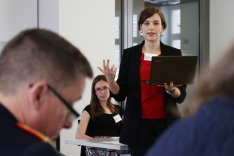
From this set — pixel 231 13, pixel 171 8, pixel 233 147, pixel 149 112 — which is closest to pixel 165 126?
pixel 149 112

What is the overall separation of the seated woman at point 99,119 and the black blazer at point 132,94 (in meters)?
1.26

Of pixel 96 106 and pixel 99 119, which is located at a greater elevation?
pixel 96 106

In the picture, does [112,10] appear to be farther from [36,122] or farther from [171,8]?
[36,122]

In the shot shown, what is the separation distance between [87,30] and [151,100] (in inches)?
90.3

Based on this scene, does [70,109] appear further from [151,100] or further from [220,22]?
[220,22]

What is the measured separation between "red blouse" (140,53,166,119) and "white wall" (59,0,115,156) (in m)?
1.97

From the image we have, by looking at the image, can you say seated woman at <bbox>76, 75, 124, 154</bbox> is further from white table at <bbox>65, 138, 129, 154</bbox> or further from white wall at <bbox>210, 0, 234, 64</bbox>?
white wall at <bbox>210, 0, 234, 64</bbox>

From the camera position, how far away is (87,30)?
4789 mm

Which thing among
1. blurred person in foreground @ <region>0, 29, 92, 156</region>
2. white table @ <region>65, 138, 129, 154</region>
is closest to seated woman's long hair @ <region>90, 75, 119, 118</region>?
white table @ <region>65, 138, 129, 154</region>

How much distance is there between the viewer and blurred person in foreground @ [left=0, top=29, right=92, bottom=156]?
0.87 m

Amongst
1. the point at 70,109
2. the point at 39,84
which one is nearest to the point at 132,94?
the point at 70,109

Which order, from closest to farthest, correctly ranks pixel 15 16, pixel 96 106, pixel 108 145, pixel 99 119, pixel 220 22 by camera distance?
→ pixel 108 145 < pixel 99 119 < pixel 96 106 < pixel 15 16 < pixel 220 22

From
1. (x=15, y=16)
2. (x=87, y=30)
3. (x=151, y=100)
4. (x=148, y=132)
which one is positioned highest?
(x=15, y=16)

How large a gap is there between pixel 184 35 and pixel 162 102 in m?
4.41
